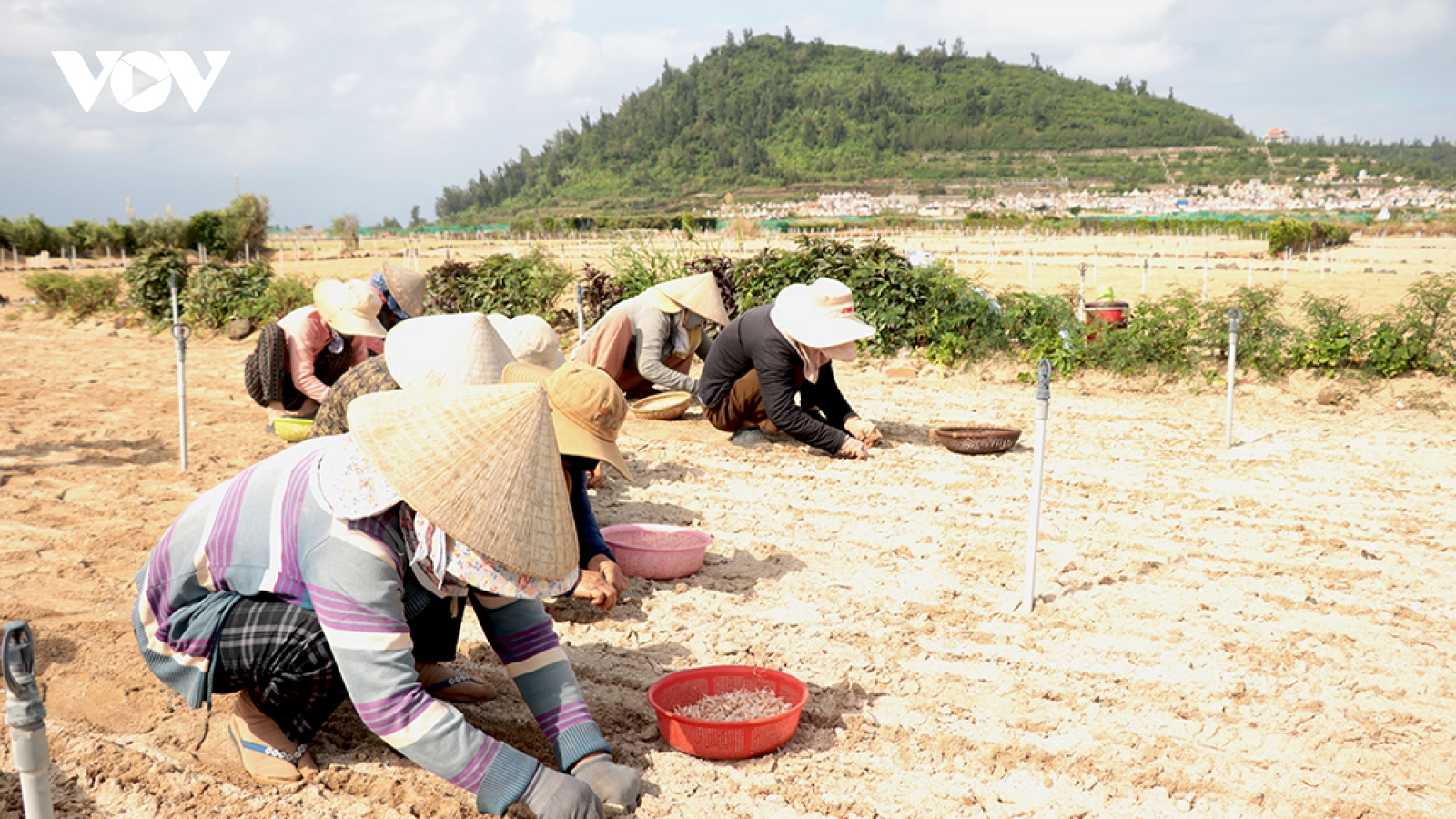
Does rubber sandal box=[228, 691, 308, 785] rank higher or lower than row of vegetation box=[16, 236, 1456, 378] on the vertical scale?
lower

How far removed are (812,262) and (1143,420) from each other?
3.80 m

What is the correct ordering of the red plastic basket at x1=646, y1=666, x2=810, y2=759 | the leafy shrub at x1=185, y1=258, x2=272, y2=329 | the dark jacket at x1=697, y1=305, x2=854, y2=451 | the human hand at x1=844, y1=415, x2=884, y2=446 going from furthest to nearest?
1. the leafy shrub at x1=185, y1=258, x2=272, y2=329
2. the human hand at x1=844, y1=415, x2=884, y2=446
3. the dark jacket at x1=697, y1=305, x2=854, y2=451
4. the red plastic basket at x1=646, y1=666, x2=810, y2=759

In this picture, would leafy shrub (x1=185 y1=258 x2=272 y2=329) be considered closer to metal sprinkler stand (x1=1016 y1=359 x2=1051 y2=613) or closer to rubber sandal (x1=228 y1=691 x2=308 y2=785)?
rubber sandal (x1=228 y1=691 x2=308 y2=785)

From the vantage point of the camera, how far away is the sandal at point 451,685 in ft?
9.79

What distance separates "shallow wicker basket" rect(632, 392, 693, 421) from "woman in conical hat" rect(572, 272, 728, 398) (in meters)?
0.09

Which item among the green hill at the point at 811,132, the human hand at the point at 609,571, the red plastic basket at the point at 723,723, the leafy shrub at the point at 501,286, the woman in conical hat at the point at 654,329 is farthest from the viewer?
the green hill at the point at 811,132

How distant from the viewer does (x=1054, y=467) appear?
235 inches

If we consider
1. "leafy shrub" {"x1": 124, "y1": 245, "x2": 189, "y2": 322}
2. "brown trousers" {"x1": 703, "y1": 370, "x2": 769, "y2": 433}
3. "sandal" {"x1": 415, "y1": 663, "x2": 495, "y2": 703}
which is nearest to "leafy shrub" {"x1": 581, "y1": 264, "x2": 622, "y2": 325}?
"brown trousers" {"x1": 703, "y1": 370, "x2": 769, "y2": 433}

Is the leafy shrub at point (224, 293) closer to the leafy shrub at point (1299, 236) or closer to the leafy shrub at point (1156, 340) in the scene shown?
the leafy shrub at point (1156, 340)

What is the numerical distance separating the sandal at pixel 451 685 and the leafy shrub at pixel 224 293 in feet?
37.5

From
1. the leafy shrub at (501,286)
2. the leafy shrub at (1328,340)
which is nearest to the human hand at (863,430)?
the leafy shrub at (1328,340)

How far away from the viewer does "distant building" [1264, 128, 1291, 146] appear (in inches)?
5935

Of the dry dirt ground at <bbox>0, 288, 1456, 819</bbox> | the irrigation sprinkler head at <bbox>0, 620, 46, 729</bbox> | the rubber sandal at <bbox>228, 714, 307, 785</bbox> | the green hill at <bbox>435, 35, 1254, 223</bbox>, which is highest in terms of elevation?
the green hill at <bbox>435, 35, 1254, 223</bbox>

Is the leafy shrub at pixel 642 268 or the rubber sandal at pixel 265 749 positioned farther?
the leafy shrub at pixel 642 268
